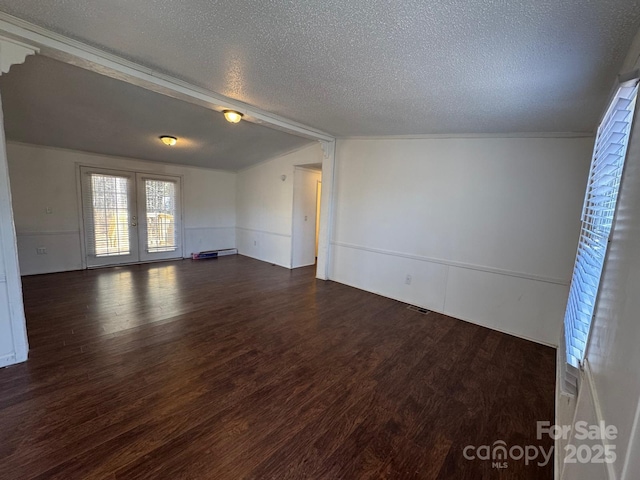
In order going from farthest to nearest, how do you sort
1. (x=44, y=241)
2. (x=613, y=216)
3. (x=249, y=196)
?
(x=249, y=196) < (x=44, y=241) < (x=613, y=216)

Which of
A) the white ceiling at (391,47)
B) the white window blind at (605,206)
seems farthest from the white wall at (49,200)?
the white window blind at (605,206)

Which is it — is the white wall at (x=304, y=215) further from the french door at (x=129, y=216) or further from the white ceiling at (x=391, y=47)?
the white ceiling at (x=391, y=47)

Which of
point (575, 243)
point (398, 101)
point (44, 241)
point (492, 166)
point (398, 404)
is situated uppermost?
point (398, 101)

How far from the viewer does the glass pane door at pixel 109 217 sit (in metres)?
5.09

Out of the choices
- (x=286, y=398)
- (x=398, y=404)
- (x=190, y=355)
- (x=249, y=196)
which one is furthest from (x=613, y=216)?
(x=249, y=196)

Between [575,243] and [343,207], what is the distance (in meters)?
3.01

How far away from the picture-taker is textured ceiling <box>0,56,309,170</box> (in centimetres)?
274

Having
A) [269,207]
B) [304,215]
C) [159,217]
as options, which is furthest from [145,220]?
[304,215]

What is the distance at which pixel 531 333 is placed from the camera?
3070mm

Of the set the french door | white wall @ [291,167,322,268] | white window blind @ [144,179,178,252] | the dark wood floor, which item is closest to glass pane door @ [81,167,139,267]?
the french door

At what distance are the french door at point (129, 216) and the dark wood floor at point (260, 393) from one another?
1910 mm

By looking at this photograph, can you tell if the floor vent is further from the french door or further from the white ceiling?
the french door

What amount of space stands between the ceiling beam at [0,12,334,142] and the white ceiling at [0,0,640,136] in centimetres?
10

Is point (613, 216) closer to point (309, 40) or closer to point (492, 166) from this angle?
point (309, 40)
